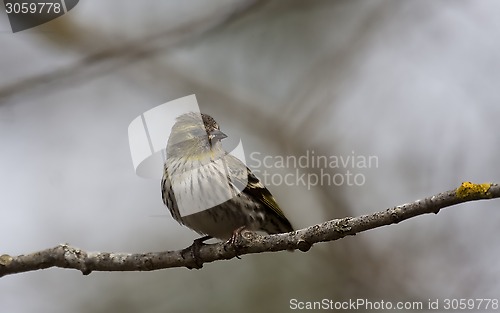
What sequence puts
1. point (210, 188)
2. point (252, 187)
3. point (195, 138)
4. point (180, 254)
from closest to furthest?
point (180, 254) < point (210, 188) < point (252, 187) < point (195, 138)

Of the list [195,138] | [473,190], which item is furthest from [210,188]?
[473,190]

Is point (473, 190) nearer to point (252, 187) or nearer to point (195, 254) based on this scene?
point (195, 254)

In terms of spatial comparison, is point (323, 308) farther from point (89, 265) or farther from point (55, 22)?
point (55, 22)

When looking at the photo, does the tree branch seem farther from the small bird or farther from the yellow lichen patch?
the yellow lichen patch

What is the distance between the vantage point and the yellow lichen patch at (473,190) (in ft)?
9.21

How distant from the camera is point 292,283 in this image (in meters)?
5.55

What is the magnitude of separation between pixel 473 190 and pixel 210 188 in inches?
81.4

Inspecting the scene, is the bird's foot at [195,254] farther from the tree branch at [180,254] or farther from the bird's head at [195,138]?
the bird's head at [195,138]

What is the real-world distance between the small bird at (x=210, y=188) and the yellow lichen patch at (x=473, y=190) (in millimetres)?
1776

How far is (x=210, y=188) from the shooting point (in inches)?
179

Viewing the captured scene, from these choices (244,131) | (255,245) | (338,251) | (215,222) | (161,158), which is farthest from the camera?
(244,131)

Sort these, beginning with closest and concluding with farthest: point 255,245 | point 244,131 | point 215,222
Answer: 1. point 255,245
2. point 215,222
3. point 244,131

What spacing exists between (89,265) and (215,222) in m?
0.95

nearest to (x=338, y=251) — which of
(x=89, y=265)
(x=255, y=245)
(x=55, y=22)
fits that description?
(x=255, y=245)
